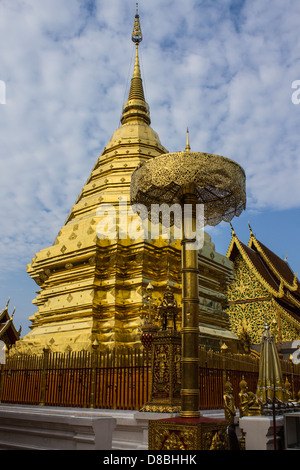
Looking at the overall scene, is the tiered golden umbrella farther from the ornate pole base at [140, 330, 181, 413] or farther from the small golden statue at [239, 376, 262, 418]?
the ornate pole base at [140, 330, 181, 413]

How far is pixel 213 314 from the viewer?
11.4 metres

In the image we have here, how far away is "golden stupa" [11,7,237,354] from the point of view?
392 inches

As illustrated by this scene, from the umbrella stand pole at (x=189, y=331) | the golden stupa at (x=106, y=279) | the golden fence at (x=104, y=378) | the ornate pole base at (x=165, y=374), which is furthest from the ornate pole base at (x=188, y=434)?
the golden stupa at (x=106, y=279)

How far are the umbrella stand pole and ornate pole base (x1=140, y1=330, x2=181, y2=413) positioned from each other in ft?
4.32

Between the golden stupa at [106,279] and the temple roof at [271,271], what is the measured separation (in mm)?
4803

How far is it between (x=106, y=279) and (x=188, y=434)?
6819 millimetres

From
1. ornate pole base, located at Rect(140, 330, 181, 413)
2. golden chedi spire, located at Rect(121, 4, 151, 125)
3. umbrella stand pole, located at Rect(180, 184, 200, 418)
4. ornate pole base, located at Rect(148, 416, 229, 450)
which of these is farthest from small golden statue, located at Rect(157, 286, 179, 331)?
golden chedi spire, located at Rect(121, 4, 151, 125)

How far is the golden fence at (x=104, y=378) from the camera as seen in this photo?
6.52m

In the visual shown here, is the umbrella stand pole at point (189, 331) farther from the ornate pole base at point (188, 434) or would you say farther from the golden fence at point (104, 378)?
the golden fence at point (104, 378)

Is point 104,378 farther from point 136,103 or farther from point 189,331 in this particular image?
point 136,103

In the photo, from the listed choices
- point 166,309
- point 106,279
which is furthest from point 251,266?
point 166,309

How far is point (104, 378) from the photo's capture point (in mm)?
7051
